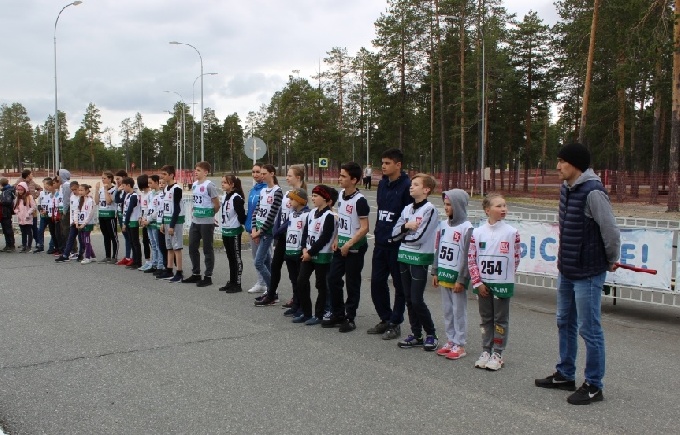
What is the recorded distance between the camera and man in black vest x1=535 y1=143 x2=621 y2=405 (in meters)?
4.58

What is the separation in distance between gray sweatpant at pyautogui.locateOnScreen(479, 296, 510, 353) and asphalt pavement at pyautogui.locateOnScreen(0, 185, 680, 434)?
260 mm

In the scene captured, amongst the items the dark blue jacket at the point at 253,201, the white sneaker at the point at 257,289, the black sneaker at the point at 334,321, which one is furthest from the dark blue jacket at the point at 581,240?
the white sneaker at the point at 257,289

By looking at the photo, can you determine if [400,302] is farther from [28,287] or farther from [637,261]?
[28,287]

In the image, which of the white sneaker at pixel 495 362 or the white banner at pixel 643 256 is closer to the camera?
the white sneaker at pixel 495 362

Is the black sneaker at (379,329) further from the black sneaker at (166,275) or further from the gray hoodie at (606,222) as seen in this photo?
the black sneaker at (166,275)

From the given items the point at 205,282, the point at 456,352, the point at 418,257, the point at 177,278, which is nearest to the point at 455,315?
the point at 456,352

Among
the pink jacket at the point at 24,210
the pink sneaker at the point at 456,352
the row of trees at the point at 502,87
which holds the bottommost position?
the pink sneaker at the point at 456,352

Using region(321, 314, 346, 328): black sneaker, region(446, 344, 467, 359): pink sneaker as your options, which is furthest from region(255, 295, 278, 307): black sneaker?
region(446, 344, 467, 359): pink sneaker

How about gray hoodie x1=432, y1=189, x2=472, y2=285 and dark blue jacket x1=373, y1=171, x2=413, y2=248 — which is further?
dark blue jacket x1=373, y1=171, x2=413, y2=248

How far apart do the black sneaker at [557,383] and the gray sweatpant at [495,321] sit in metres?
0.56

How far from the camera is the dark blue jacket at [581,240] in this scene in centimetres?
465

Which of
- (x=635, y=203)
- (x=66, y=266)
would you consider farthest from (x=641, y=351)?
(x=635, y=203)

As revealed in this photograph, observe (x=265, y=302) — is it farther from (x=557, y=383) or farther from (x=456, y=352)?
(x=557, y=383)

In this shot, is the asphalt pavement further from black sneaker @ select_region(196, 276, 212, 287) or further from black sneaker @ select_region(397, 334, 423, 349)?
A: black sneaker @ select_region(196, 276, 212, 287)
